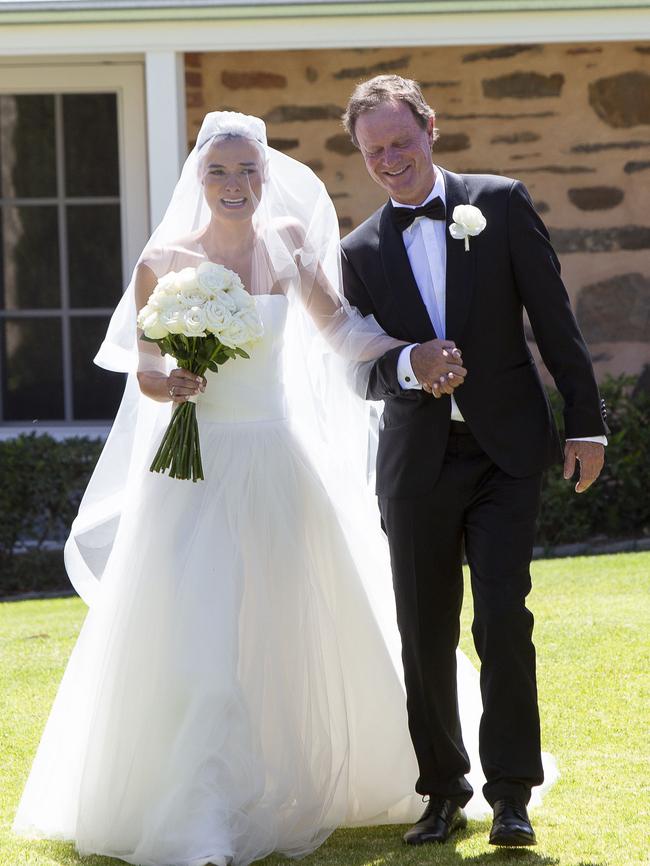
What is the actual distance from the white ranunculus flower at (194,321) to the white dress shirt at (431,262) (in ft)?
2.01

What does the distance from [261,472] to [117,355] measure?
0.66m

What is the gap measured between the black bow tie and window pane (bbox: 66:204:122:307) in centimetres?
604

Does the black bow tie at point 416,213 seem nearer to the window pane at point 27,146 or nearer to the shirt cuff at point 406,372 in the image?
the shirt cuff at point 406,372

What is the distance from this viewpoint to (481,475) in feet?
12.8

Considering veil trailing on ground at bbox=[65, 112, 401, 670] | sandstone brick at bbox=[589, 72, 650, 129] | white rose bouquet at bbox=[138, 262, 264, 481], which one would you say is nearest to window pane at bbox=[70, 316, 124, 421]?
sandstone brick at bbox=[589, 72, 650, 129]

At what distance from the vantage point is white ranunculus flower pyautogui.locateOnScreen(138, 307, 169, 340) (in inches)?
157

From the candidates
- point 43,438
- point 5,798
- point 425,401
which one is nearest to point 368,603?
point 425,401

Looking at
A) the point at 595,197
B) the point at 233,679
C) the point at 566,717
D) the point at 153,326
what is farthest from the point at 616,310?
the point at 233,679

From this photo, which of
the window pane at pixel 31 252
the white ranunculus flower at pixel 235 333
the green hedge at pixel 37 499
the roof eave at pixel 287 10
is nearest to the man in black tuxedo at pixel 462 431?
the white ranunculus flower at pixel 235 333

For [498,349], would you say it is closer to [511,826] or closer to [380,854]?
[511,826]

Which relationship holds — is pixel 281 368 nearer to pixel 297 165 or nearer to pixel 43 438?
pixel 297 165

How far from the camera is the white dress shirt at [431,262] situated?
3965mm

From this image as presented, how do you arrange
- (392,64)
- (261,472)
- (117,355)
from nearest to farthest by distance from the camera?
(261,472) < (117,355) < (392,64)

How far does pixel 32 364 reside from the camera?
32.3 ft
